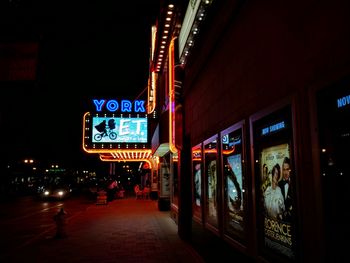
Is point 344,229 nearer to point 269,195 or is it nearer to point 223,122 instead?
point 269,195

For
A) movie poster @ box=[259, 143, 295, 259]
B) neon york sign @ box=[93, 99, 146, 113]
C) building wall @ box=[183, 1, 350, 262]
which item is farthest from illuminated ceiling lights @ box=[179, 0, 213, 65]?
neon york sign @ box=[93, 99, 146, 113]

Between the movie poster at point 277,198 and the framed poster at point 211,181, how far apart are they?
234cm

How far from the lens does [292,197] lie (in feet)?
12.6

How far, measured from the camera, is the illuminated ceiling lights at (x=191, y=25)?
7.28 m

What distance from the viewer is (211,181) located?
24.6 feet

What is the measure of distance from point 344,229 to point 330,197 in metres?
0.30

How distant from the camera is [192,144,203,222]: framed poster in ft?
27.8

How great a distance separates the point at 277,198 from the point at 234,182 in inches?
67.9

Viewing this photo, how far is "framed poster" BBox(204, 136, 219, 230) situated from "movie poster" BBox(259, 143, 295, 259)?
2.34 metres

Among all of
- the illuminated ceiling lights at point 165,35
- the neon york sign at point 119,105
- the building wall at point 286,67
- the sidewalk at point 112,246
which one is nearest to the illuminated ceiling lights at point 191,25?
the building wall at point 286,67

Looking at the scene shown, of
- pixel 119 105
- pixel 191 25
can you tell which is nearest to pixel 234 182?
pixel 191 25

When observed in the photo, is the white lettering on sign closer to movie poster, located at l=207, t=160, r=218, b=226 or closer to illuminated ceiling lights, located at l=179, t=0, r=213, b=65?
movie poster, located at l=207, t=160, r=218, b=226

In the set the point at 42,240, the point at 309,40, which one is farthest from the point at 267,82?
the point at 42,240

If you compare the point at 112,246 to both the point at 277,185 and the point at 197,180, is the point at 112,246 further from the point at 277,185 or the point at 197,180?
the point at 277,185
